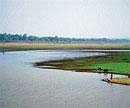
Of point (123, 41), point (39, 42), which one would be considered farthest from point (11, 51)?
point (123, 41)

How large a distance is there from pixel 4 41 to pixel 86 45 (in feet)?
2.77

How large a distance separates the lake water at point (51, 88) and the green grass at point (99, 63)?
0.06 metres

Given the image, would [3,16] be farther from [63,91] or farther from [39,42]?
[63,91]

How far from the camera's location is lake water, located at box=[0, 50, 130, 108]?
2.69m

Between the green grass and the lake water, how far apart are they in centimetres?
6

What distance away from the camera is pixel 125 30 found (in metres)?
2.84

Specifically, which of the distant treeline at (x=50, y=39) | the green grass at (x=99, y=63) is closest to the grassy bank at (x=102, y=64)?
the green grass at (x=99, y=63)

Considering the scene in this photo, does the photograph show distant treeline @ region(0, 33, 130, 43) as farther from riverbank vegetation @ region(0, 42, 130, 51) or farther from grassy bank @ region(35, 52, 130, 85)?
grassy bank @ region(35, 52, 130, 85)

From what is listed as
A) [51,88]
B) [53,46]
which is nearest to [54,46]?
[53,46]

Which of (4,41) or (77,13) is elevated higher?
(77,13)

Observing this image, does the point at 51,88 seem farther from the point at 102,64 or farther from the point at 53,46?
the point at 102,64

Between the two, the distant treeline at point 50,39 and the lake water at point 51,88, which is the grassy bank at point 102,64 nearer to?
the lake water at point 51,88

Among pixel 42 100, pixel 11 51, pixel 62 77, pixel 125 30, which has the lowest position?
pixel 42 100

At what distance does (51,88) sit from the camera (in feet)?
9.00
